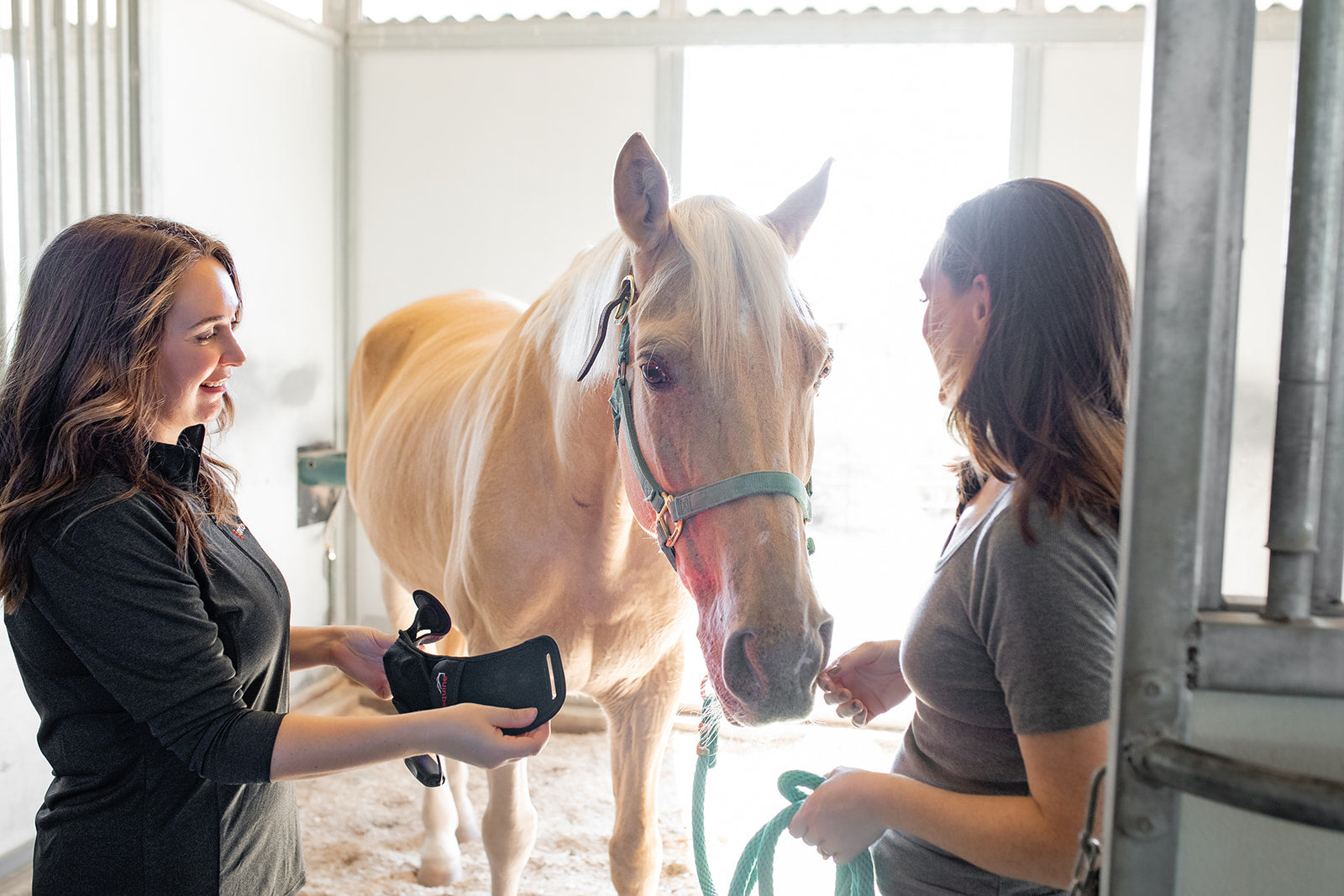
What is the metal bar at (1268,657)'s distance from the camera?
466mm

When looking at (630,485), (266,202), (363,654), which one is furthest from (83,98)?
(630,485)

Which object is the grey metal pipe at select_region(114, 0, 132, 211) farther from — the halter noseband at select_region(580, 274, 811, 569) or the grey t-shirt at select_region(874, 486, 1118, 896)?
the grey t-shirt at select_region(874, 486, 1118, 896)

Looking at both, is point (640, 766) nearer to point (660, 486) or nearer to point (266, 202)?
point (660, 486)

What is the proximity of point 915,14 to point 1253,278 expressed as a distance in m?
1.44

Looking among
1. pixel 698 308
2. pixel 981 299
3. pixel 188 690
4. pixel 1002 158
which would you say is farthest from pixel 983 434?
pixel 1002 158

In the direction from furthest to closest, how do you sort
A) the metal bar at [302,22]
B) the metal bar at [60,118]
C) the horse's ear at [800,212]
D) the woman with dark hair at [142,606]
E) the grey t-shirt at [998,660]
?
the metal bar at [302,22], the metal bar at [60,118], the horse's ear at [800,212], the woman with dark hair at [142,606], the grey t-shirt at [998,660]

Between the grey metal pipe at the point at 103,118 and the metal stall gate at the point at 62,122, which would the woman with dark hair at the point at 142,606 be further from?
the grey metal pipe at the point at 103,118

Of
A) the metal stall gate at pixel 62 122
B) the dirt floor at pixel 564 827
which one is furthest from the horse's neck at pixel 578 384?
the metal stall gate at pixel 62 122

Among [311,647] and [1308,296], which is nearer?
[1308,296]

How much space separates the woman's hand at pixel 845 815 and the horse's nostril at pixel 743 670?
0.36 ft

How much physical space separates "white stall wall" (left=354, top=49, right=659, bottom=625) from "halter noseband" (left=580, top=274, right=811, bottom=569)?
1.94 metres

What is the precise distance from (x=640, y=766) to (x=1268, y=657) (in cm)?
134

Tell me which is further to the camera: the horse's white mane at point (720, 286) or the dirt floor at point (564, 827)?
the dirt floor at point (564, 827)

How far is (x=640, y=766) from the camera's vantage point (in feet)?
5.40
